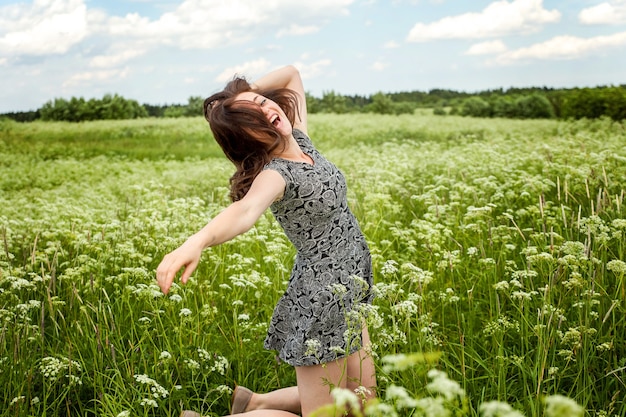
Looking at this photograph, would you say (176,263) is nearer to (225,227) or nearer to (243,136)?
(225,227)

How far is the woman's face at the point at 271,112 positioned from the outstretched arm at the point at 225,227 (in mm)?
323

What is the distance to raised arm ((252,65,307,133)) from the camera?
381 cm

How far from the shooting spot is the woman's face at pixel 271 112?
126 inches

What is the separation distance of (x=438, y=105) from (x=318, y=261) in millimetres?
35072

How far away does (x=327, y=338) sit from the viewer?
10.6ft

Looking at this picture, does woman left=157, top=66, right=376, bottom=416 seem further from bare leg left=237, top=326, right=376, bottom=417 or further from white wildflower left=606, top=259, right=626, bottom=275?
white wildflower left=606, top=259, right=626, bottom=275

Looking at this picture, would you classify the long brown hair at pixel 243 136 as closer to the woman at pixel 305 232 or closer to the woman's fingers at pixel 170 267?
the woman at pixel 305 232

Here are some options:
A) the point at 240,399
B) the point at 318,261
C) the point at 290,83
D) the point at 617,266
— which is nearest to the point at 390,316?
the point at 318,261

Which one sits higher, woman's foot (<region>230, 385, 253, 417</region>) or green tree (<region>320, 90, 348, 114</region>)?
green tree (<region>320, 90, 348, 114</region>)

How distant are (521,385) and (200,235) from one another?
213 centimetres

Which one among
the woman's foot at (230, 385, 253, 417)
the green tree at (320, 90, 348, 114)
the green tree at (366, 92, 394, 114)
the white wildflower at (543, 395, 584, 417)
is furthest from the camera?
the green tree at (320, 90, 348, 114)

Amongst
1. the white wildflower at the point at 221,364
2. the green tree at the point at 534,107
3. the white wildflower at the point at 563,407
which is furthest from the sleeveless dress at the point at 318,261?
the green tree at the point at 534,107

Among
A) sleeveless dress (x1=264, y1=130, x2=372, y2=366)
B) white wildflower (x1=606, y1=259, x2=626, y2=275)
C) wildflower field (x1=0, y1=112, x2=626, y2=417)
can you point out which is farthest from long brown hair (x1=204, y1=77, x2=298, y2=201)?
white wildflower (x1=606, y1=259, x2=626, y2=275)

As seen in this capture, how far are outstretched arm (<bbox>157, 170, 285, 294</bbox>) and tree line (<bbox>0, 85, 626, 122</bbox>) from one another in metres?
22.3
